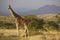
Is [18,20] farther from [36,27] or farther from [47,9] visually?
[47,9]

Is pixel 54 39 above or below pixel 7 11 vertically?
below

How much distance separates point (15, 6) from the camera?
10.8 ft

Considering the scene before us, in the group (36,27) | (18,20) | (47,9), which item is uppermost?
(47,9)

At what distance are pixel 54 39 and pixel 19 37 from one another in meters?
0.51

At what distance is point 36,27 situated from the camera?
3.28m

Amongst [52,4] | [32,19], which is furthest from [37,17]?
[52,4]

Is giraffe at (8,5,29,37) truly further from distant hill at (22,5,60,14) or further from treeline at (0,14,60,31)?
distant hill at (22,5,60,14)

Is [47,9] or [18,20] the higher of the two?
[47,9]

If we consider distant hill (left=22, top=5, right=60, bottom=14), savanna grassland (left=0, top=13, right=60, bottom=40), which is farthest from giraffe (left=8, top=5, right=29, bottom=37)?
distant hill (left=22, top=5, right=60, bottom=14)

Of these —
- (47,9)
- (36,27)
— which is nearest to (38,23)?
(36,27)

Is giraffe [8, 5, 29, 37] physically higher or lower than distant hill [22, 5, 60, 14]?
lower

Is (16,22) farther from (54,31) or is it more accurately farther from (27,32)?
(54,31)

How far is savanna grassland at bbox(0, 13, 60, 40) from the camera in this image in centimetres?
324

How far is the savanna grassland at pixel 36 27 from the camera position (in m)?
3.24
